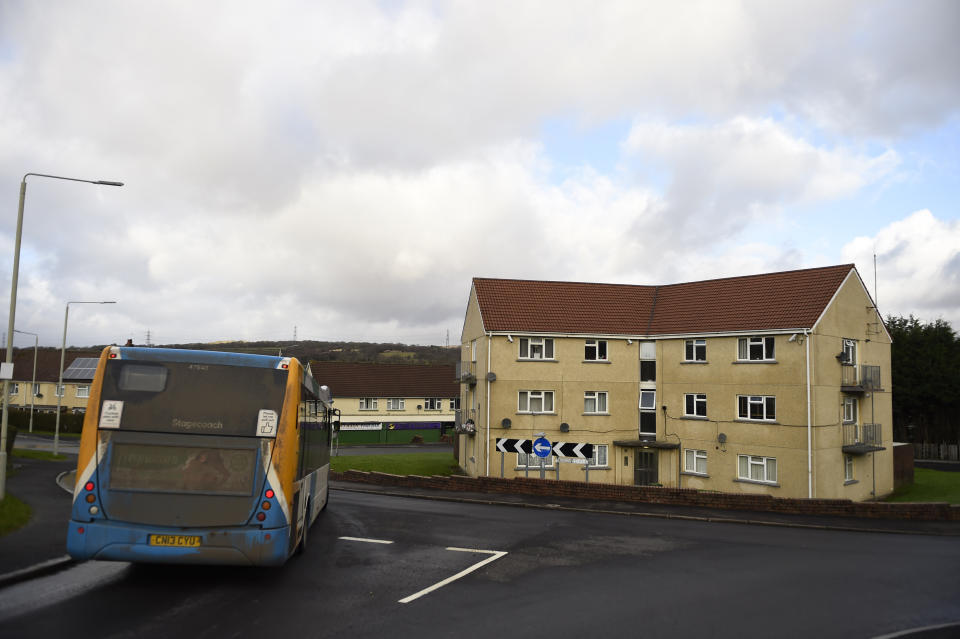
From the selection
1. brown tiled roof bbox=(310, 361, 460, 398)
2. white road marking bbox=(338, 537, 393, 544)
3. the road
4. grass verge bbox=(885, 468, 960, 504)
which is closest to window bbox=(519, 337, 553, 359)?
grass verge bbox=(885, 468, 960, 504)

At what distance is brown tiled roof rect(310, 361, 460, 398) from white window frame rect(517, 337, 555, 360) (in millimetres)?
35775

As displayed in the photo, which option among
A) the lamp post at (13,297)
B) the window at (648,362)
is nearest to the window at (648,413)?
the window at (648,362)

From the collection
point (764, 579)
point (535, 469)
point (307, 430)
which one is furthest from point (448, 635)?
point (535, 469)

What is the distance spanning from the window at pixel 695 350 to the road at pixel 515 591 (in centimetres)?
Answer: 1812

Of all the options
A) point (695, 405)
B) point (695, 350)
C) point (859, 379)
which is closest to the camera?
point (859, 379)

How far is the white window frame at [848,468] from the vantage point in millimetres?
29688

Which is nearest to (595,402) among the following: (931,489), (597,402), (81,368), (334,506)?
(597,402)

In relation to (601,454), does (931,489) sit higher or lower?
lower

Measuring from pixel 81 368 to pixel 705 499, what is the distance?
71573 mm

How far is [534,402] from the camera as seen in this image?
33.8m

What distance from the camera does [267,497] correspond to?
29.1 feet

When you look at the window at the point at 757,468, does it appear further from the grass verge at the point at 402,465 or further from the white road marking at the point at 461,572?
the white road marking at the point at 461,572

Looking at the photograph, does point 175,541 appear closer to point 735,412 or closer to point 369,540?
point 369,540

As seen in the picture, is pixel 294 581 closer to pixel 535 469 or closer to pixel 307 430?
pixel 307 430
